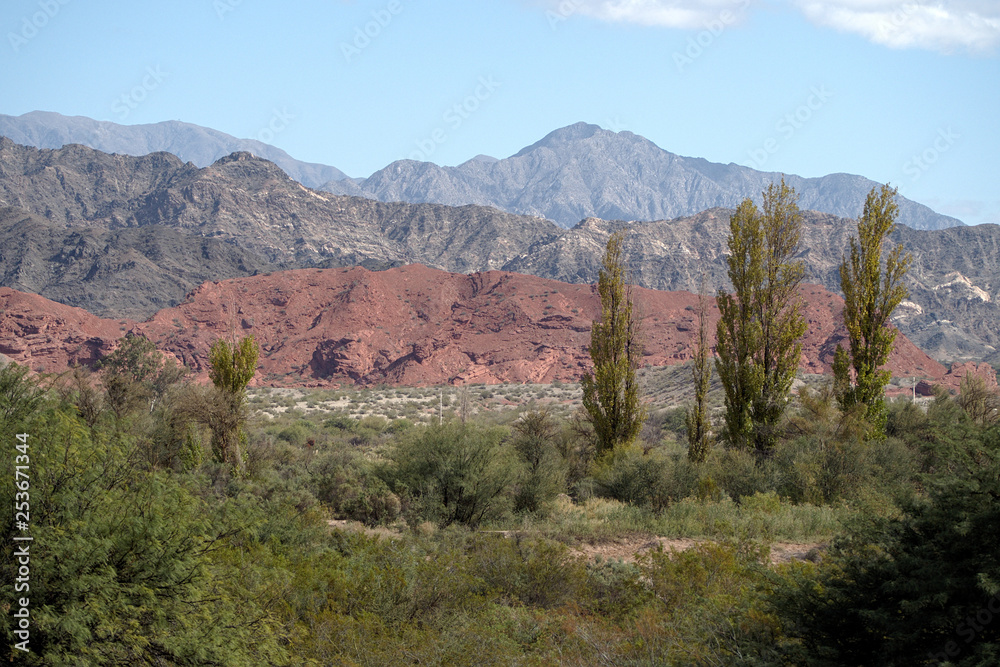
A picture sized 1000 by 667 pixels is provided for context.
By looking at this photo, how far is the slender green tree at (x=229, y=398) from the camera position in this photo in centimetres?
1642

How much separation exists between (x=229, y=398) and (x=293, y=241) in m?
108

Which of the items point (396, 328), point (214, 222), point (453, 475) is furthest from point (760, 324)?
point (214, 222)

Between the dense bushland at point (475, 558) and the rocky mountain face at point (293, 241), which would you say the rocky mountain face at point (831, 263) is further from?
the dense bushland at point (475, 558)

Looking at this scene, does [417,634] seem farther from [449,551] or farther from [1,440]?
[1,440]

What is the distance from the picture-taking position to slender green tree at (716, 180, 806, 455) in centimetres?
1905

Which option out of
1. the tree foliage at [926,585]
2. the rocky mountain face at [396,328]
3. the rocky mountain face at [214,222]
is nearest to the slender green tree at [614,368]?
the tree foliage at [926,585]

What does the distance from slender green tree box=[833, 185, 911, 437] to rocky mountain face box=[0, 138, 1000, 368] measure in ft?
265

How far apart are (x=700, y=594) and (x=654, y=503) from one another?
687 cm

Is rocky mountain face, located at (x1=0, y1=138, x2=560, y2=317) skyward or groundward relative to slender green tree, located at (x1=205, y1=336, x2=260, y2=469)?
skyward

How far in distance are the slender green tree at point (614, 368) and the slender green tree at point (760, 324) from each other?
246cm

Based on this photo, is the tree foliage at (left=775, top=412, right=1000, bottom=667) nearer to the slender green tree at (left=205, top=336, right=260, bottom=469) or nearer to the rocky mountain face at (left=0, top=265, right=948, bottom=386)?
the slender green tree at (left=205, top=336, right=260, bottom=469)

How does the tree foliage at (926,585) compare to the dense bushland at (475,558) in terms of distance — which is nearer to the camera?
the tree foliage at (926,585)

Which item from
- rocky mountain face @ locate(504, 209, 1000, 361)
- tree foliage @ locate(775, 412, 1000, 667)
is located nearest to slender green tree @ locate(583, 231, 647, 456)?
tree foliage @ locate(775, 412, 1000, 667)

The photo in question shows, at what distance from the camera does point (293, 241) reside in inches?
4702
